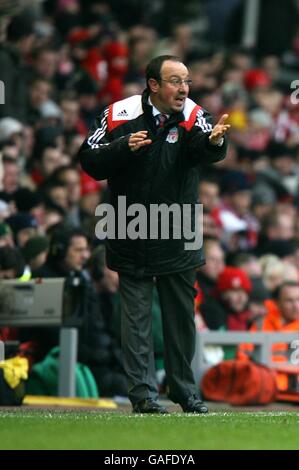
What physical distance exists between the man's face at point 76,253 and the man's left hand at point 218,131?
3676 mm

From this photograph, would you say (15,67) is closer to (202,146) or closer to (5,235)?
(5,235)

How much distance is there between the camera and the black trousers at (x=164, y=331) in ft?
36.8

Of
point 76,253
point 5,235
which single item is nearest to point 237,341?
point 76,253

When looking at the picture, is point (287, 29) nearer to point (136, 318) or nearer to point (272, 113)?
point (272, 113)

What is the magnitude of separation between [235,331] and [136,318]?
4.58 meters

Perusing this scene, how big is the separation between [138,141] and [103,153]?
1.00 ft

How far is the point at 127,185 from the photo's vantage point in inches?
444

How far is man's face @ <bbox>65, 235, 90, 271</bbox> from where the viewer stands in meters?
14.4

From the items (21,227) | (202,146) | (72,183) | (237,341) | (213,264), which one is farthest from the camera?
(72,183)
